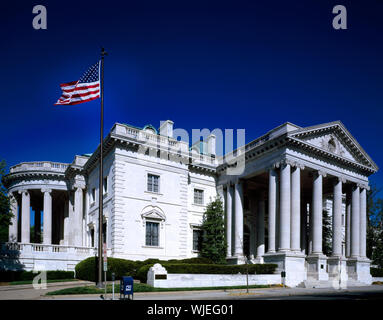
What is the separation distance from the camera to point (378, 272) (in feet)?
147

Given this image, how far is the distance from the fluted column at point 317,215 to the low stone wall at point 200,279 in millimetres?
5787

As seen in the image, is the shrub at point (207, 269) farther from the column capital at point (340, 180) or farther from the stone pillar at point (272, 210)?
the column capital at point (340, 180)

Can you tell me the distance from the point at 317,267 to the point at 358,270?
7.85 m

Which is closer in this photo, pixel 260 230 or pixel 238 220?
pixel 238 220

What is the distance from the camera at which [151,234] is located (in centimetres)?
3734

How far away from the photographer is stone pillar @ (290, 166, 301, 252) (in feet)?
115

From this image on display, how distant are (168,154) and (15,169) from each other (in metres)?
22.6

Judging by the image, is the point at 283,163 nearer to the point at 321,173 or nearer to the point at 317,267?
the point at 321,173

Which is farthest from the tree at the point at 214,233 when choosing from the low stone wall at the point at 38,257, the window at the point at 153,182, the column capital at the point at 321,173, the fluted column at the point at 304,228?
the low stone wall at the point at 38,257

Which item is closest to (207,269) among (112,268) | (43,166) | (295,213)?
(112,268)

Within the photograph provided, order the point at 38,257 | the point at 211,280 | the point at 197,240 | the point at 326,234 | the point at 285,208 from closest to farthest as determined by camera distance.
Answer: the point at 211,280, the point at 38,257, the point at 285,208, the point at 197,240, the point at 326,234

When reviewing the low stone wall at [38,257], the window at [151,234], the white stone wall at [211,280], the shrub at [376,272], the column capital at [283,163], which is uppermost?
the column capital at [283,163]

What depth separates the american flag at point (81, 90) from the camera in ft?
84.7

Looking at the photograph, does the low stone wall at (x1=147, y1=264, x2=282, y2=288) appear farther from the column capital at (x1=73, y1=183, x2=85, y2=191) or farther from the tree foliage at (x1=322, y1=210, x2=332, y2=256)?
the column capital at (x1=73, y1=183, x2=85, y2=191)
